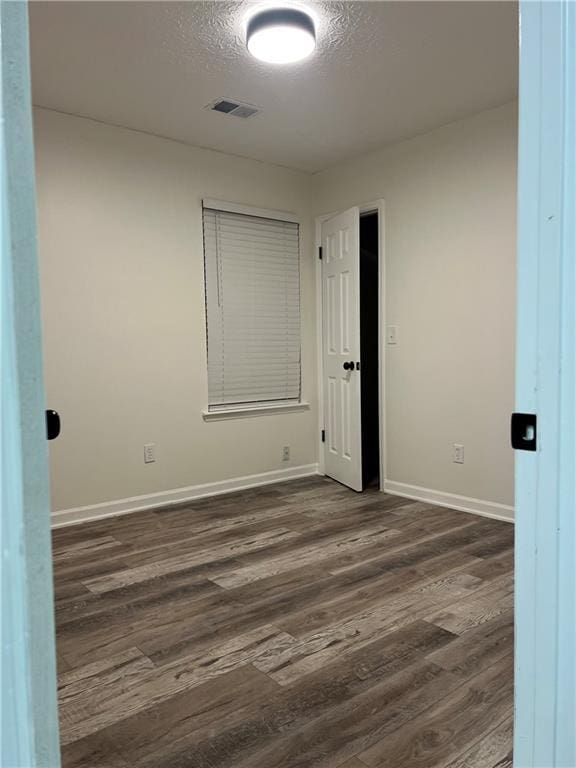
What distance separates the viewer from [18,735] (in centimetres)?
58

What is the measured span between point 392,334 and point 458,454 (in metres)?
0.98

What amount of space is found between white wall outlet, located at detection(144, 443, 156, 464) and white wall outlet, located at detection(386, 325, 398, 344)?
1842mm

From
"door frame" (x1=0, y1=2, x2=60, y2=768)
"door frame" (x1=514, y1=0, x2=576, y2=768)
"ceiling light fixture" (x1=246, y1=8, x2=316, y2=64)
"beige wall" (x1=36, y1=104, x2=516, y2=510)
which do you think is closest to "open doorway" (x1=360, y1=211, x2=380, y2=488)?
"beige wall" (x1=36, y1=104, x2=516, y2=510)

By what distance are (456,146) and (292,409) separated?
2.26 metres

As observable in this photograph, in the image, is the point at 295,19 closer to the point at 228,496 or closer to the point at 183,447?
the point at 183,447

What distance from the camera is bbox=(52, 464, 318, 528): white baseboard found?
3496 millimetres

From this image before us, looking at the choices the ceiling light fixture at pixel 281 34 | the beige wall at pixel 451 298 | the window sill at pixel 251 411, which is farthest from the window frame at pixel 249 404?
the ceiling light fixture at pixel 281 34

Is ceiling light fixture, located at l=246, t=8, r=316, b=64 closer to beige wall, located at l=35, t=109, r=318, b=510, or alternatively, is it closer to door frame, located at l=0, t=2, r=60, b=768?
beige wall, located at l=35, t=109, r=318, b=510

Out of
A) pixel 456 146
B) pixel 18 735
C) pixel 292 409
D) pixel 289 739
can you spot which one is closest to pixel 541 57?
pixel 18 735

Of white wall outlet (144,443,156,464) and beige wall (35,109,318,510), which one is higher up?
beige wall (35,109,318,510)

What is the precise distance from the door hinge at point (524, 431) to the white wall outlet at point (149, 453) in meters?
3.21

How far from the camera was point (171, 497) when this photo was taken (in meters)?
3.91

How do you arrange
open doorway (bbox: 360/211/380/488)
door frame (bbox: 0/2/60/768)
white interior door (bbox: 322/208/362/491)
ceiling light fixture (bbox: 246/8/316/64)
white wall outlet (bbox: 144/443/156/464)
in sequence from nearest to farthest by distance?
1. door frame (bbox: 0/2/60/768)
2. ceiling light fixture (bbox: 246/8/316/64)
3. white wall outlet (bbox: 144/443/156/464)
4. white interior door (bbox: 322/208/362/491)
5. open doorway (bbox: 360/211/380/488)

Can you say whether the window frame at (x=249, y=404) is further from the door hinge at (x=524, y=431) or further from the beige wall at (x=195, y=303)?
the door hinge at (x=524, y=431)
